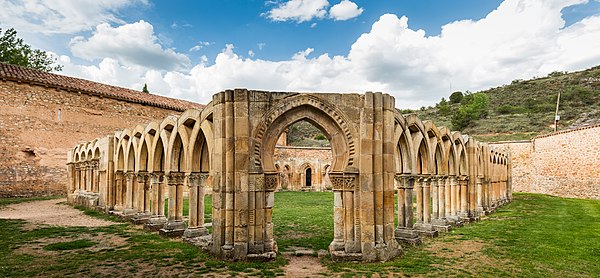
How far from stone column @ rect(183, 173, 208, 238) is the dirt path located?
16.9 ft

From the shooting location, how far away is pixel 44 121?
83.6ft

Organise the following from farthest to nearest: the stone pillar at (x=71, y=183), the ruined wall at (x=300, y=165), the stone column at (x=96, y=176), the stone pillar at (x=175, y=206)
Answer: the ruined wall at (x=300, y=165) → the stone pillar at (x=71, y=183) → the stone column at (x=96, y=176) → the stone pillar at (x=175, y=206)

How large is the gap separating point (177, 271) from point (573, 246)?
399 inches

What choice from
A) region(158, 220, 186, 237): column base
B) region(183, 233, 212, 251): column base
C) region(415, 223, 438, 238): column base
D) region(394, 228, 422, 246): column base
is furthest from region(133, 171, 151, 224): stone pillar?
region(415, 223, 438, 238): column base

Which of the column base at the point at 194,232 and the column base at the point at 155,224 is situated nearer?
the column base at the point at 194,232

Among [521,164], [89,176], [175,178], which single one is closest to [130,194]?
[175,178]

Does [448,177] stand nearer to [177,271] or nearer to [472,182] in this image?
[472,182]

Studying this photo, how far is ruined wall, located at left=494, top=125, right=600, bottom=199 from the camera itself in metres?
27.1

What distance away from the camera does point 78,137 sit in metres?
27.5

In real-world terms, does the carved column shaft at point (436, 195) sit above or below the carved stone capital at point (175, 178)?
below

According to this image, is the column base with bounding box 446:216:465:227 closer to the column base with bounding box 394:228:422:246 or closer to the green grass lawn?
the green grass lawn

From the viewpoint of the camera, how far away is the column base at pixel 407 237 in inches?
382

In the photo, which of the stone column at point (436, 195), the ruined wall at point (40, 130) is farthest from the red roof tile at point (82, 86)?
the stone column at point (436, 195)

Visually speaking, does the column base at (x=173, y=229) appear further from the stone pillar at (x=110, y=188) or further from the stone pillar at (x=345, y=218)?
the stone pillar at (x=110, y=188)
